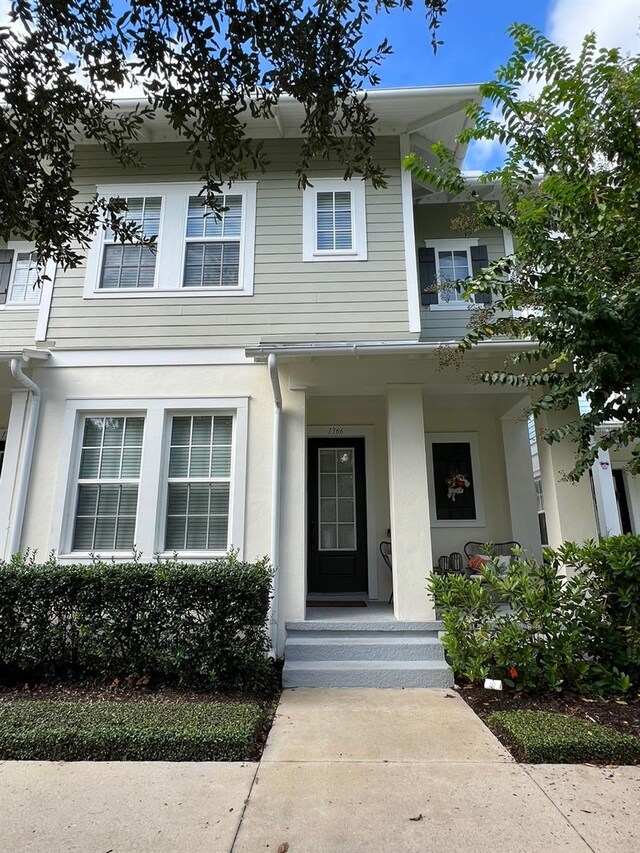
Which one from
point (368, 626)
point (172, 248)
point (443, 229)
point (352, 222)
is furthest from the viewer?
point (443, 229)

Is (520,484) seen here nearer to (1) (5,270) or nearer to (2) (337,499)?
(2) (337,499)

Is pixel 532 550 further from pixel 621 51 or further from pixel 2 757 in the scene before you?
pixel 2 757

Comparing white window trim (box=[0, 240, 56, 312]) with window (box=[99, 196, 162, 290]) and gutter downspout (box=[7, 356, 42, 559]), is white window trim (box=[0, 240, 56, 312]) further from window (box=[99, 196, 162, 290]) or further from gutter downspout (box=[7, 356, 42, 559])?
gutter downspout (box=[7, 356, 42, 559])

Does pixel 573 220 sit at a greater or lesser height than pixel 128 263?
lesser

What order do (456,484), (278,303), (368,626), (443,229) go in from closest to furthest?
1. (368,626)
2. (278,303)
3. (456,484)
4. (443,229)

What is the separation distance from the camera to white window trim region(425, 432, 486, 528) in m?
7.31

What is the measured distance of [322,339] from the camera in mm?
6301

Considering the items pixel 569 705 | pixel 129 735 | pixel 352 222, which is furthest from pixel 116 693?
pixel 352 222

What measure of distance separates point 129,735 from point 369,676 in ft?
7.41

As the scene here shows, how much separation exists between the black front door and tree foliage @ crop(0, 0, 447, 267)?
4755 millimetres

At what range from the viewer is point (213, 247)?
22.2ft

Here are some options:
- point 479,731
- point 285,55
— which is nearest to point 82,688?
point 479,731

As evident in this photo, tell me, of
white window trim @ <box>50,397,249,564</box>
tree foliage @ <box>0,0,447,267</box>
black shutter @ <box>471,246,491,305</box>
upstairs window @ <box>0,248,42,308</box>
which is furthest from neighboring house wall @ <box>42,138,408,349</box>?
tree foliage @ <box>0,0,447,267</box>

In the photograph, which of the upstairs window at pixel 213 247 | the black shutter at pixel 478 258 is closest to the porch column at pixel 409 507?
the upstairs window at pixel 213 247
